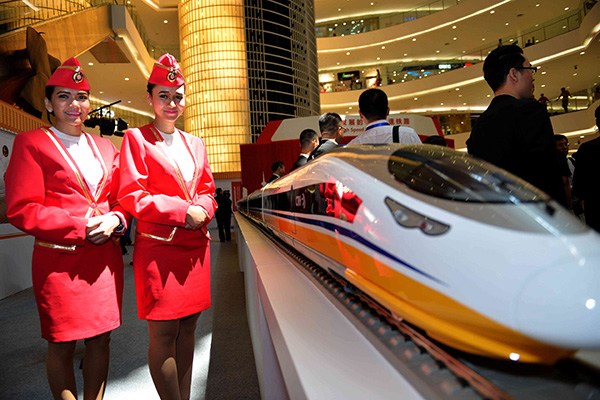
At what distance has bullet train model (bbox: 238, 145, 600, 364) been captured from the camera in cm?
98

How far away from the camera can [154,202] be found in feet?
5.78

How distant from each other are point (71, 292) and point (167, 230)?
0.40m

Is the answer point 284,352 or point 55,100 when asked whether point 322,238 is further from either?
point 55,100

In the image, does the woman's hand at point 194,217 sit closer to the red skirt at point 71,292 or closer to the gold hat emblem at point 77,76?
the red skirt at point 71,292

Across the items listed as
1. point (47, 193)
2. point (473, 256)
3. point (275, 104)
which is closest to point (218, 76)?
point (275, 104)

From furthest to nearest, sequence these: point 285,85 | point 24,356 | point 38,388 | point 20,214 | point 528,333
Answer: point 285,85, point 24,356, point 38,388, point 20,214, point 528,333

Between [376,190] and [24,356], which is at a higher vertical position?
[376,190]

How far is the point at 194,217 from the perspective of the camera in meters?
1.81

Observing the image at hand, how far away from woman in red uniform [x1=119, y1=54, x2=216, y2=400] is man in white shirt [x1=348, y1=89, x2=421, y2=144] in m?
1.26

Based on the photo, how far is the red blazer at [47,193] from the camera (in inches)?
65.0

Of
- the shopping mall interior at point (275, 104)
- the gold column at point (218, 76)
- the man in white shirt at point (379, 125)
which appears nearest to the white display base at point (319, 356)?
the shopping mall interior at point (275, 104)

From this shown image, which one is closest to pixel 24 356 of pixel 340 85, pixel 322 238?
pixel 322 238

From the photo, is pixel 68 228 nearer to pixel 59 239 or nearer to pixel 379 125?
pixel 59 239

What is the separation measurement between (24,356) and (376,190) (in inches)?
126
